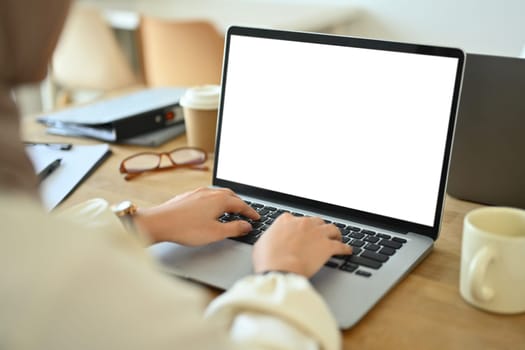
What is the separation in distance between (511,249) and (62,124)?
1.11 metres

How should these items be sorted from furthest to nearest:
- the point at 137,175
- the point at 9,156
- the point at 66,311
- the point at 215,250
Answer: the point at 137,175 < the point at 215,250 < the point at 9,156 < the point at 66,311

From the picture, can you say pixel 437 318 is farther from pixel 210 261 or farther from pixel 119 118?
pixel 119 118

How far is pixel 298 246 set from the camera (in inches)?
33.4

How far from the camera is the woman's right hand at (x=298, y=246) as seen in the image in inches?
31.9

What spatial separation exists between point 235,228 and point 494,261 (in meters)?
0.36

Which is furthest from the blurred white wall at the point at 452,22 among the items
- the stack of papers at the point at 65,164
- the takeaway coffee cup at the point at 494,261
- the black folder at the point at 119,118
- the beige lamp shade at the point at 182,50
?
the takeaway coffee cup at the point at 494,261

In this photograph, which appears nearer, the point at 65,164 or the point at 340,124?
the point at 340,124

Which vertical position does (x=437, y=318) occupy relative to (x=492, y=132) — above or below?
below

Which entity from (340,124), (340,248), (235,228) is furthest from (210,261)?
(340,124)

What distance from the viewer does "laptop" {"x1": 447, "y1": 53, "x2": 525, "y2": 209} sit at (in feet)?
3.36

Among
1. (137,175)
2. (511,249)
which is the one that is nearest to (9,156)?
(511,249)

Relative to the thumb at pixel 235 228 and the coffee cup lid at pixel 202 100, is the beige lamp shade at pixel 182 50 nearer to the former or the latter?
the coffee cup lid at pixel 202 100

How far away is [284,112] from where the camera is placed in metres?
1.09

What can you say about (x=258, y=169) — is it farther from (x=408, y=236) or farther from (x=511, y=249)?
(x=511, y=249)
